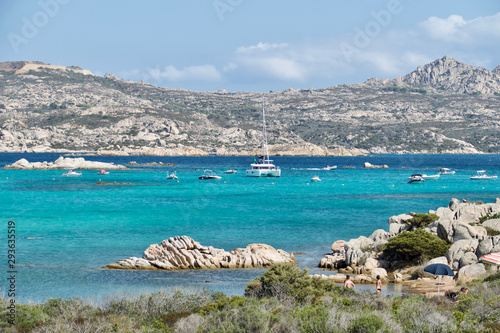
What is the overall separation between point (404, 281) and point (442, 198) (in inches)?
1564

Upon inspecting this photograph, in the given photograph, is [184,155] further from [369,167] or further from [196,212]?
[196,212]

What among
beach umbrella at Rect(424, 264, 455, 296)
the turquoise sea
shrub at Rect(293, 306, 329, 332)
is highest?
shrub at Rect(293, 306, 329, 332)

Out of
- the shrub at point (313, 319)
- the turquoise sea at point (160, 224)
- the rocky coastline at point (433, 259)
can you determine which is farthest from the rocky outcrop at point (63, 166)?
the shrub at point (313, 319)

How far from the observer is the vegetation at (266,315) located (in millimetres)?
10602

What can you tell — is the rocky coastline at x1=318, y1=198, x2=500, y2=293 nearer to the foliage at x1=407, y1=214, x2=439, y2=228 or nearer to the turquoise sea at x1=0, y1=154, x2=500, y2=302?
the foliage at x1=407, y1=214, x2=439, y2=228

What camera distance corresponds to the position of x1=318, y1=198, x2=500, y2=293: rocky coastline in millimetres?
19781

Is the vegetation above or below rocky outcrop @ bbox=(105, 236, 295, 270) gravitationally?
above

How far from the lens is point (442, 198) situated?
188 ft

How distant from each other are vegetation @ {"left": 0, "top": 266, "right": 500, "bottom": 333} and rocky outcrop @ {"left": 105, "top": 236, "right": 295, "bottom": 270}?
8.17 m

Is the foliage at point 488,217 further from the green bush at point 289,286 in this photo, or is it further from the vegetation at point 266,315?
the green bush at point 289,286

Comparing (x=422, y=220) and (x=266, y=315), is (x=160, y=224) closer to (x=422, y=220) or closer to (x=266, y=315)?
(x=422, y=220)

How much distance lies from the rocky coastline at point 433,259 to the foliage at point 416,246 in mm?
499

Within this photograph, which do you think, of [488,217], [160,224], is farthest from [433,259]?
[160,224]

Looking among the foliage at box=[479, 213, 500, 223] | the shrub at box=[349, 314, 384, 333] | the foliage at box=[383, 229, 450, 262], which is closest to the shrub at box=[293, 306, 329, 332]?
the shrub at box=[349, 314, 384, 333]
